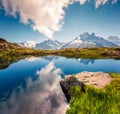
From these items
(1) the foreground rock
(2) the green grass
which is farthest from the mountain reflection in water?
(2) the green grass

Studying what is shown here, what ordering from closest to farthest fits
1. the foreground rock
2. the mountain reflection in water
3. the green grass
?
the green grass → the foreground rock → the mountain reflection in water

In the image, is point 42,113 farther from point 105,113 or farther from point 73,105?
point 105,113

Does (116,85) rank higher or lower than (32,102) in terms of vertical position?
higher

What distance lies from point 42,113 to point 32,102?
29.2ft

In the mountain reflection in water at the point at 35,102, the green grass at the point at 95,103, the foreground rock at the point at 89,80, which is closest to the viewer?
the green grass at the point at 95,103

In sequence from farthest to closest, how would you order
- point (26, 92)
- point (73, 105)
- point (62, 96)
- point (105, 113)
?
point (26, 92) < point (62, 96) < point (73, 105) < point (105, 113)

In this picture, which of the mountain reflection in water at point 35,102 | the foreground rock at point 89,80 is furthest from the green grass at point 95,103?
the mountain reflection in water at point 35,102

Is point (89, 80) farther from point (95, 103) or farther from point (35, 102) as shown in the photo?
point (35, 102)

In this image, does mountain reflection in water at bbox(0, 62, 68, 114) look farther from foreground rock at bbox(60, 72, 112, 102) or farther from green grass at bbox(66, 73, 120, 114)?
green grass at bbox(66, 73, 120, 114)

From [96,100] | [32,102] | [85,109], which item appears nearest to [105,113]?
[85,109]

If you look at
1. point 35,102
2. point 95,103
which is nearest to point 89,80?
point 95,103

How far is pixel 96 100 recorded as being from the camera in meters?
28.0

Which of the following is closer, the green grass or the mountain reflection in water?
the green grass

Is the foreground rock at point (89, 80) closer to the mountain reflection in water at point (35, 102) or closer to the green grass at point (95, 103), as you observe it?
the green grass at point (95, 103)
